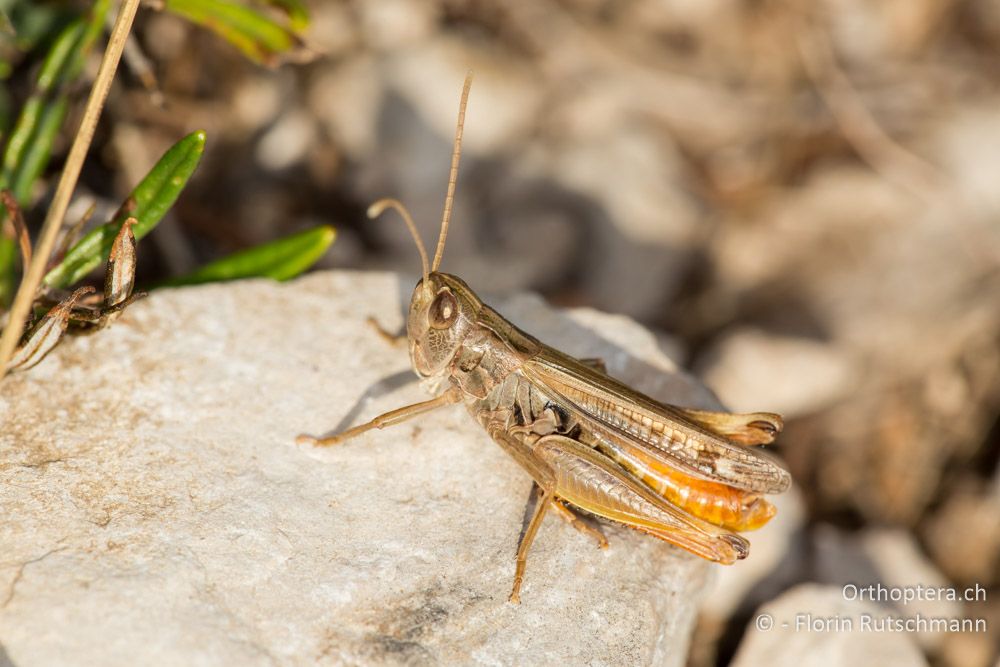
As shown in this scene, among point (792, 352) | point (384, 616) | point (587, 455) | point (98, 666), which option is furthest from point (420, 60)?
point (98, 666)

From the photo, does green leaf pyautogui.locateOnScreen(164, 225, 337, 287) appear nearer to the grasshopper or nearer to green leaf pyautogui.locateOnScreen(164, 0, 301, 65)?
the grasshopper

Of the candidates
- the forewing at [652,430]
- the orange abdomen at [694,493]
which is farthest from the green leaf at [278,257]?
the orange abdomen at [694,493]

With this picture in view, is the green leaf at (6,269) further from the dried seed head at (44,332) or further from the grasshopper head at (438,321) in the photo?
the grasshopper head at (438,321)

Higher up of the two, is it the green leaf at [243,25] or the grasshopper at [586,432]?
the green leaf at [243,25]

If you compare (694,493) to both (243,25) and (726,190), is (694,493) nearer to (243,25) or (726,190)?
(243,25)

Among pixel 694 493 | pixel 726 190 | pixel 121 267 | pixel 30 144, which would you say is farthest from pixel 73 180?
pixel 726 190

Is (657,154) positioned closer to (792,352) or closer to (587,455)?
(792,352)
